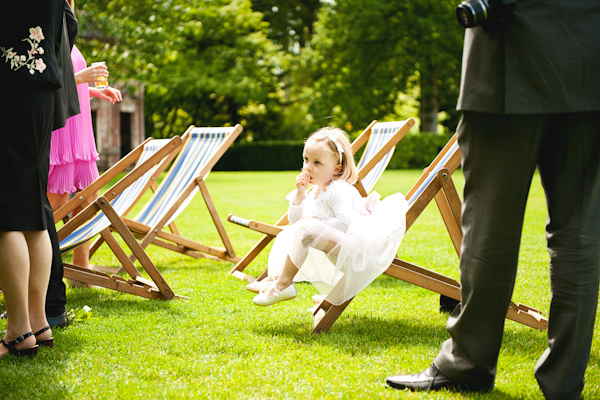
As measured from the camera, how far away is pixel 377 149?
494 cm

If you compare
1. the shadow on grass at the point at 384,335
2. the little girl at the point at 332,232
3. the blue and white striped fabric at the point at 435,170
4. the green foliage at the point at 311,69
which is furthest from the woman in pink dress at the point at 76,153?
the green foliage at the point at 311,69

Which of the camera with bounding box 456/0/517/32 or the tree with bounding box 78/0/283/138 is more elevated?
the camera with bounding box 456/0/517/32

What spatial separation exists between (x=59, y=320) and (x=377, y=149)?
2.75m

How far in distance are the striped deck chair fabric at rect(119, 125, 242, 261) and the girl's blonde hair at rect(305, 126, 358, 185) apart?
1457 mm

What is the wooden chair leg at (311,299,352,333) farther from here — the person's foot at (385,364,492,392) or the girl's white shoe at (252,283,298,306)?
the person's foot at (385,364,492,392)

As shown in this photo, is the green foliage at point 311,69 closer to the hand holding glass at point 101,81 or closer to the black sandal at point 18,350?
the hand holding glass at point 101,81

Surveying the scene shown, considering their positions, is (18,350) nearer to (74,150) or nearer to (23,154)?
(23,154)

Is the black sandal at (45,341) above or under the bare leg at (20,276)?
under

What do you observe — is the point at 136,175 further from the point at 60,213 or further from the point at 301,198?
the point at 301,198

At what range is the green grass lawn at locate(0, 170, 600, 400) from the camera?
2.23 m

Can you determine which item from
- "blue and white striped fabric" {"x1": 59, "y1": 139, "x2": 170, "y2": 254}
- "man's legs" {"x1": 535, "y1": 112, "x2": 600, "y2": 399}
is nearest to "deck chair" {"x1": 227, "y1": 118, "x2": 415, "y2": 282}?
"blue and white striped fabric" {"x1": 59, "y1": 139, "x2": 170, "y2": 254}

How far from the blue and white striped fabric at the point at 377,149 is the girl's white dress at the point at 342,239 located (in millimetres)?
1495

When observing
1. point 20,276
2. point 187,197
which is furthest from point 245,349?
point 187,197

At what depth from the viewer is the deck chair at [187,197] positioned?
464 cm
